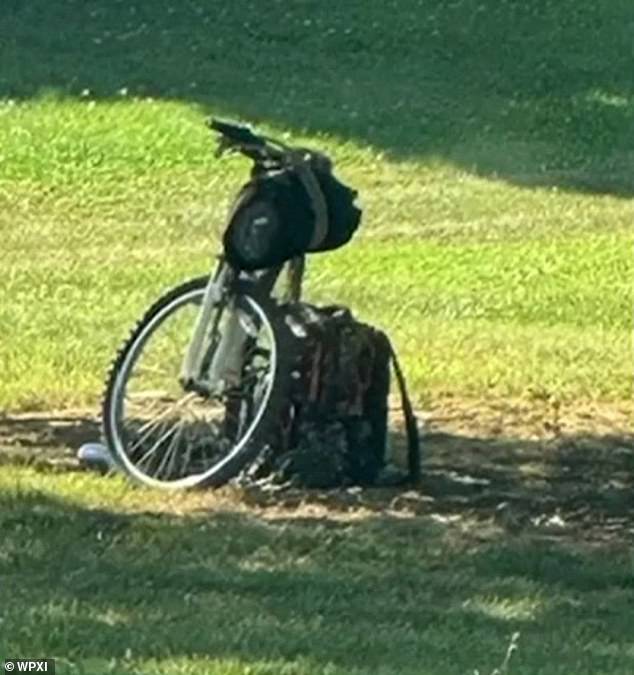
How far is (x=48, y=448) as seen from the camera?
9.59m

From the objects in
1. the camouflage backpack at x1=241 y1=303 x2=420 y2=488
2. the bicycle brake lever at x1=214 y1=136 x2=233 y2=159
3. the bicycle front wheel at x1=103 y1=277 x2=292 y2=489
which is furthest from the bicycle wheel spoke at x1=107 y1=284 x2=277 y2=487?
the bicycle brake lever at x1=214 y1=136 x2=233 y2=159

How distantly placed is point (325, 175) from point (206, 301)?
56 cm

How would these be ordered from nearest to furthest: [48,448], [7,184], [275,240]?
[275,240] → [48,448] → [7,184]

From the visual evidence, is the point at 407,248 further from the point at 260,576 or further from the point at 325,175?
the point at 260,576

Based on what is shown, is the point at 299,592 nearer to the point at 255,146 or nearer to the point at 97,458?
the point at 97,458

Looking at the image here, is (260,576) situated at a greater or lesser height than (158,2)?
greater

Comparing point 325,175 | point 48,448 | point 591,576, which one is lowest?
point 48,448

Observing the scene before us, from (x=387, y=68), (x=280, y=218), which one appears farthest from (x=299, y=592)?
(x=387, y=68)

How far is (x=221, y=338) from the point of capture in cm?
873

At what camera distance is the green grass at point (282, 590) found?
5988mm

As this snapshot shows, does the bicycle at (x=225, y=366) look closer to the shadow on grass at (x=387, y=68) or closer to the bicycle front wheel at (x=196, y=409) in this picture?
the bicycle front wheel at (x=196, y=409)

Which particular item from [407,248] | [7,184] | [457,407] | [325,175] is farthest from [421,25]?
[325,175]

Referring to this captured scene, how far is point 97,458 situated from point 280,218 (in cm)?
100

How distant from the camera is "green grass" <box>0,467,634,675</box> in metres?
5.99
